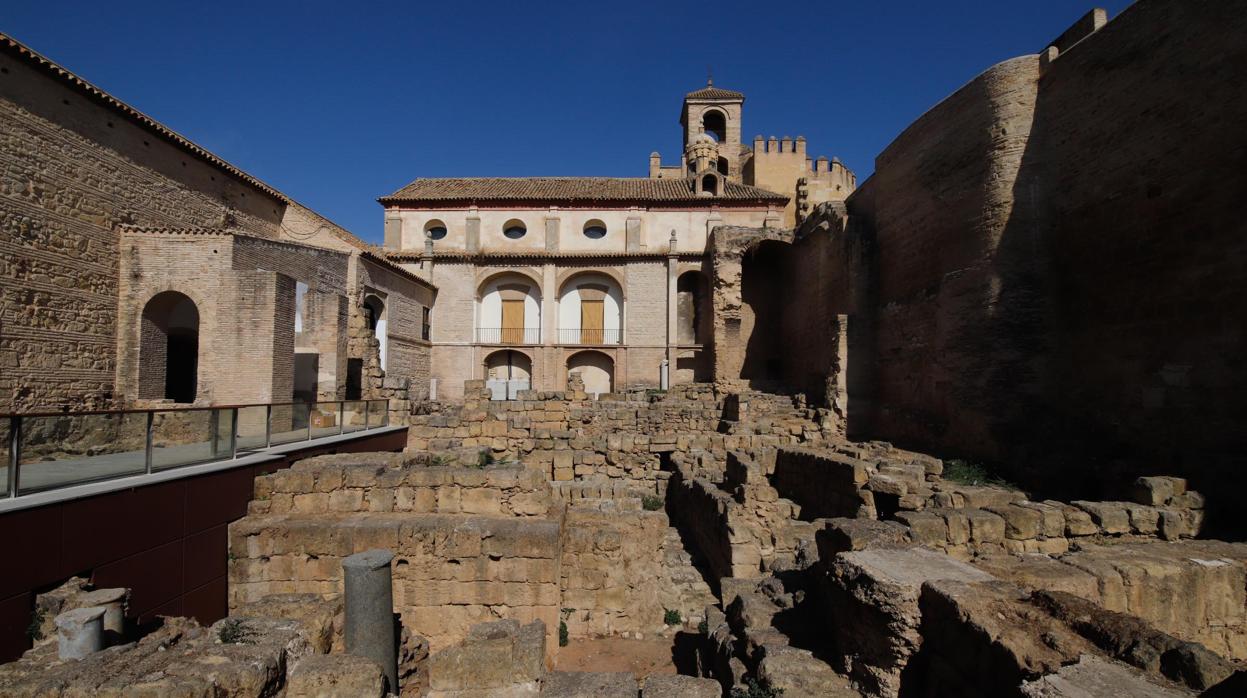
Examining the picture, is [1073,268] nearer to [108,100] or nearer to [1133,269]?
[1133,269]

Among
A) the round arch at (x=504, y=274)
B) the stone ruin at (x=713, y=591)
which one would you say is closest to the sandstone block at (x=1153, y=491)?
the stone ruin at (x=713, y=591)

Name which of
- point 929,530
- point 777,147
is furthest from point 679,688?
point 777,147

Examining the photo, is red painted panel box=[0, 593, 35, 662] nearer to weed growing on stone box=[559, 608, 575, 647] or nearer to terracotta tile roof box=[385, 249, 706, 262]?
weed growing on stone box=[559, 608, 575, 647]

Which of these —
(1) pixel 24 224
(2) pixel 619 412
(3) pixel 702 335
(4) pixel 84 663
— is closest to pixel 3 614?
(4) pixel 84 663

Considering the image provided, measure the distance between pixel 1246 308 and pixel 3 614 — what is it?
15.3 meters

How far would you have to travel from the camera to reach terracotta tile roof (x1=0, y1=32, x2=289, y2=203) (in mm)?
13852

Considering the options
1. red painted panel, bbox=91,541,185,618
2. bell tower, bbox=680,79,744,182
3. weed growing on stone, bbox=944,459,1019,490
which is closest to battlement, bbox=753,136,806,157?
bell tower, bbox=680,79,744,182

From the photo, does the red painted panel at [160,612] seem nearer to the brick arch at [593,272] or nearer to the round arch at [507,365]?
the round arch at [507,365]

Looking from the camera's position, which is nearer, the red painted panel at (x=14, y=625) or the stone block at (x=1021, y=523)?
the red painted panel at (x=14, y=625)

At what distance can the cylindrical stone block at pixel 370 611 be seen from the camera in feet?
17.0

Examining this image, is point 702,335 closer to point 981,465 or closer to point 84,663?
point 981,465

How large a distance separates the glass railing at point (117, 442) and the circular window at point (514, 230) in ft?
71.0

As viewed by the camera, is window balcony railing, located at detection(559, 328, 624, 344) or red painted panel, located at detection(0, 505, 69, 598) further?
window balcony railing, located at detection(559, 328, 624, 344)

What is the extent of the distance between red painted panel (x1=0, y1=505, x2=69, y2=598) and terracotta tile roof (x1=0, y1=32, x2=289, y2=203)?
1541 centimetres
